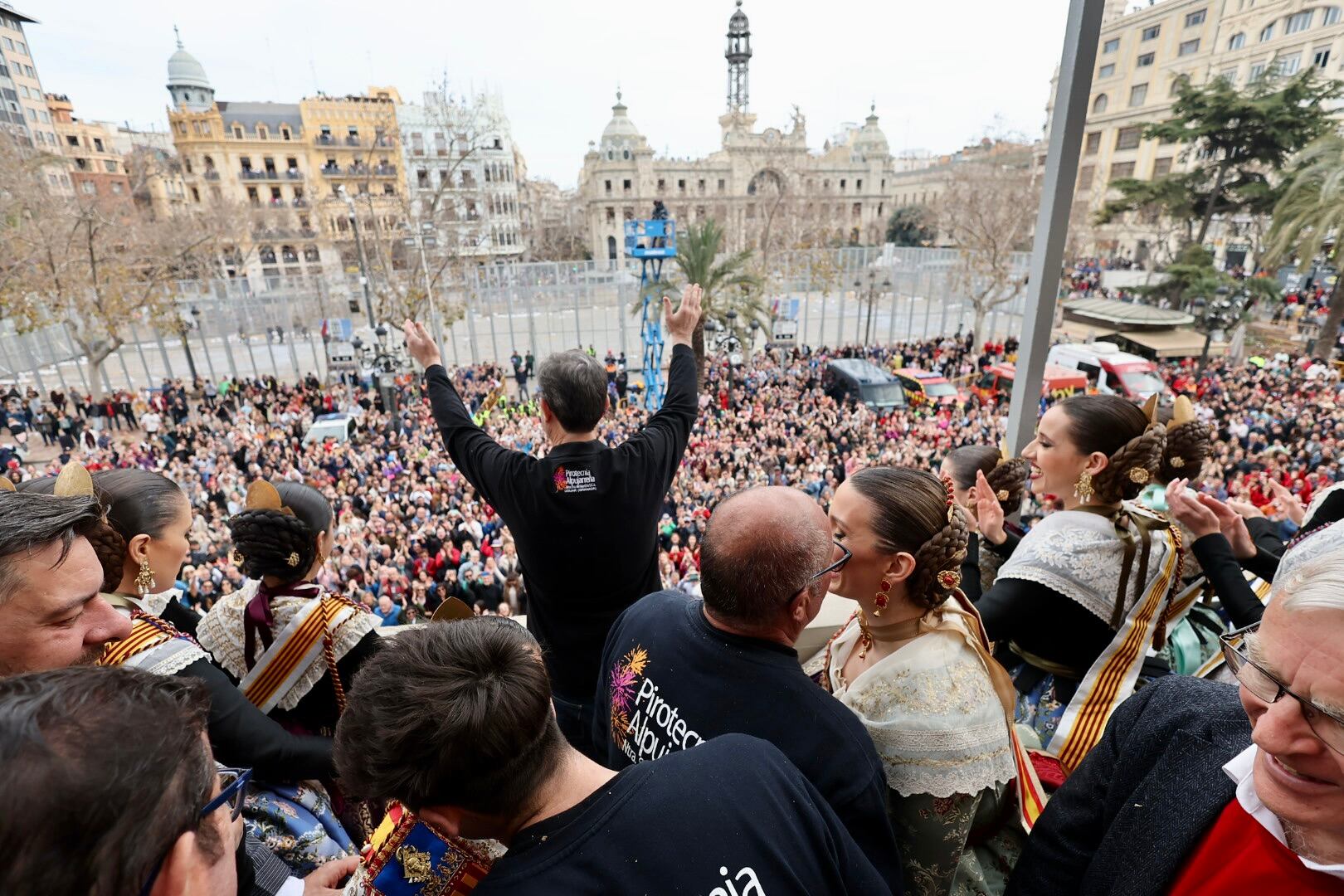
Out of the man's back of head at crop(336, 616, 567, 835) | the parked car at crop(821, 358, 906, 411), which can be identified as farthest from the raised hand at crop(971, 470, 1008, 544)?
the parked car at crop(821, 358, 906, 411)

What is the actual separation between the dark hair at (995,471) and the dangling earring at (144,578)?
9.17ft

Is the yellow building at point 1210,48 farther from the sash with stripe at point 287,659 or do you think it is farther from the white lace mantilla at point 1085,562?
the sash with stripe at point 287,659

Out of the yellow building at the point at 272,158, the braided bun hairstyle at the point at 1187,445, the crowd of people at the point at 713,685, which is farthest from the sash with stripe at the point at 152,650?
the yellow building at the point at 272,158

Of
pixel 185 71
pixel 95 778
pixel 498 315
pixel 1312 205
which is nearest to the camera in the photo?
pixel 95 778

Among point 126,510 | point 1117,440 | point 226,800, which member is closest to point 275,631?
point 126,510

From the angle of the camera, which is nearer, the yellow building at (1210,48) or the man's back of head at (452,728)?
the man's back of head at (452,728)

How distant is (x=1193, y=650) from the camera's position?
2090 mm

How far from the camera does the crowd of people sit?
84cm

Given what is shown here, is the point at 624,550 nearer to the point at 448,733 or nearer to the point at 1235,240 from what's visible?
the point at 448,733

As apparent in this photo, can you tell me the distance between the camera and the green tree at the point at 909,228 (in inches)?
1467

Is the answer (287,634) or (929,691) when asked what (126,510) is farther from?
(929,691)

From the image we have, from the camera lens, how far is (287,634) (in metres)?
1.67

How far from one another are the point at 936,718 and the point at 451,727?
986 millimetres

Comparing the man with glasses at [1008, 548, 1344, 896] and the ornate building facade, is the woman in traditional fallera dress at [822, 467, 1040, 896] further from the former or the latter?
the ornate building facade
